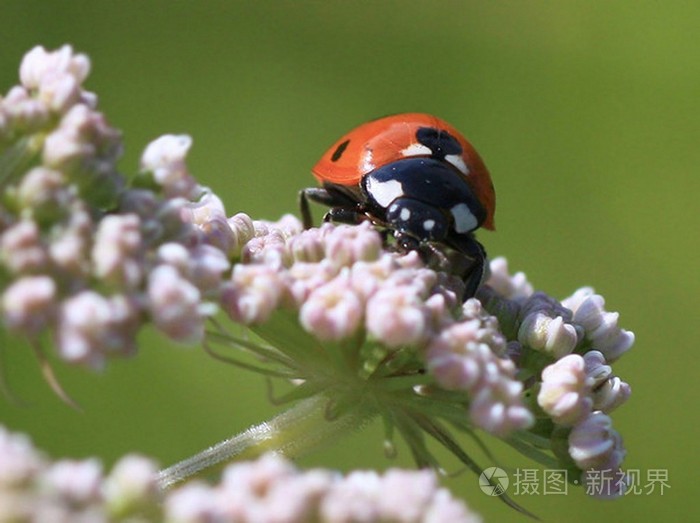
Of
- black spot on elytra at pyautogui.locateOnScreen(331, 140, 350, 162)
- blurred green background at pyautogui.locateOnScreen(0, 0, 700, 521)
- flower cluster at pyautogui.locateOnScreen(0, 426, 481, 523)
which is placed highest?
blurred green background at pyautogui.locateOnScreen(0, 0, 700, 521)

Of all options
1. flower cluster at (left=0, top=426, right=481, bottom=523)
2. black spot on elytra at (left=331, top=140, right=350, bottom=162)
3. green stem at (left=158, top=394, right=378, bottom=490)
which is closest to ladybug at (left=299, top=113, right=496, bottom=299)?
black spot on elytra at (left=331, top=140, right=350, bottom=162)

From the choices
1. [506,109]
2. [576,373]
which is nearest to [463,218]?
[576,373]

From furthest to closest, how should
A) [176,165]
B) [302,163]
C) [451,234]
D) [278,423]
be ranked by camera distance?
[302,163], [451,234], [278,423], [176,165]

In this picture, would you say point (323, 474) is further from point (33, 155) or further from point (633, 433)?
point (633, 433)

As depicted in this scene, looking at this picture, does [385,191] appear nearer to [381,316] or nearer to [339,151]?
[339,151]

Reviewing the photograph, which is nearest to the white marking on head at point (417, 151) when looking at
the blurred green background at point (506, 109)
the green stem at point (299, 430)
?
the green stem at point (299, 430)

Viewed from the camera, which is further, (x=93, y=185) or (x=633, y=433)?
(x=633, y=433)

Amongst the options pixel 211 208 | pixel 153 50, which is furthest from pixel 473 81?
pixel 211 208

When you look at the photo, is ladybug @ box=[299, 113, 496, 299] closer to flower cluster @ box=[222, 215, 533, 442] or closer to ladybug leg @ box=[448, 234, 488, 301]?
ladybug leg @ box=[448, 234, 488, 301]
